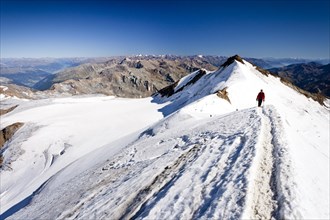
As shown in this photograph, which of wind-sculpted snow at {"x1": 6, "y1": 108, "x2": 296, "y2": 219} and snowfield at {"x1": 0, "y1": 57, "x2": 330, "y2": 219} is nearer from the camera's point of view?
snowfield at {"x1": 0, "y1": 57, "x2": 330, "y2": 219}

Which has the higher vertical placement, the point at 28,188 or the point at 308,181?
the point at 308,181

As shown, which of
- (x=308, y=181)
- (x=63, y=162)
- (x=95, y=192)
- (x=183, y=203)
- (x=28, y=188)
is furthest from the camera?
(x=63, y=162)

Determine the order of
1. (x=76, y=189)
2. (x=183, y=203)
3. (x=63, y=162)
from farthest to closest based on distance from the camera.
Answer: (x=63, y=162) < (x=76, y=189) < (x=183, y=203)

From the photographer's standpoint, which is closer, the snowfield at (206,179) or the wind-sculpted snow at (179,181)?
the snowfield at (206,179)

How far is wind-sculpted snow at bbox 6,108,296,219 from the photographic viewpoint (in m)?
11.0

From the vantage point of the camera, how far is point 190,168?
14.5 m

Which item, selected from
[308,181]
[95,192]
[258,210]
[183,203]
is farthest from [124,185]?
[308,181]

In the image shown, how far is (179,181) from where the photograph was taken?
13219 millimetres

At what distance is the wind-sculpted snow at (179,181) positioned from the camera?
11.0 meters

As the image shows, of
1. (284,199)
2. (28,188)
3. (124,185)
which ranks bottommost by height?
(28,188)

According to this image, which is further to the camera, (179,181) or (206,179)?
(179,181)

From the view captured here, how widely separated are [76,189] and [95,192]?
3247 mm

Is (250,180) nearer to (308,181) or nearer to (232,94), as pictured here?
(308,181)

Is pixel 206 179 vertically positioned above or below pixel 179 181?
above
